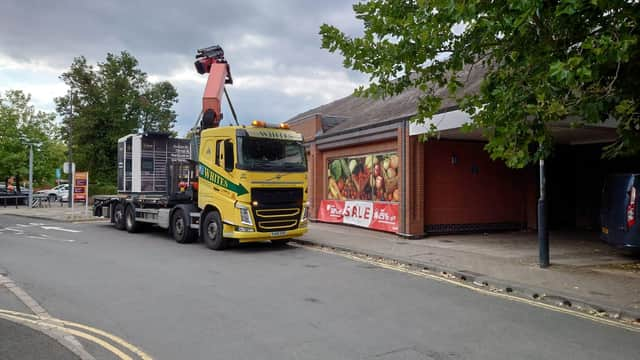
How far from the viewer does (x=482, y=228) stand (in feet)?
55.2

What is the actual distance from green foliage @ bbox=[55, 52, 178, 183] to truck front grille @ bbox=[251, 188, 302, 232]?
31818 mm

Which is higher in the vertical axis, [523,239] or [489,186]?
[489,186]

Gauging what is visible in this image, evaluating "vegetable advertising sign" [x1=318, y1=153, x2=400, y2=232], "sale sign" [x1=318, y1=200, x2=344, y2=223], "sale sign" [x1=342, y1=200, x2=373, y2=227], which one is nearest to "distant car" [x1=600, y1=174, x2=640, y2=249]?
"vegetable advertising sign" [x1=318, y1=153, x2=400, y2=232]

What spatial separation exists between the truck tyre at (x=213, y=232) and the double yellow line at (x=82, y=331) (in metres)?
6.43

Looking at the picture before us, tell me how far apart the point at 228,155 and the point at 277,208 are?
1879 millimetres

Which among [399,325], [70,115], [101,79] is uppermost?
[101,79]

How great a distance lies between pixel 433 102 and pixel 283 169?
5.34 m

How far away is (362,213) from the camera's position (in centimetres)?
1792

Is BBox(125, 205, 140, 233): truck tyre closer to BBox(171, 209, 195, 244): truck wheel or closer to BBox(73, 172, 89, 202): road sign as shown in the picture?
BBox(171, 209, 195, 244): truck wheel

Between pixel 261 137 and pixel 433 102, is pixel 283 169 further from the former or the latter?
pixel 433 102

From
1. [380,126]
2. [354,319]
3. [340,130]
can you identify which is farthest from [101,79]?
[354,319]

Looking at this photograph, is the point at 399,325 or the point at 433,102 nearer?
the point at 399,325

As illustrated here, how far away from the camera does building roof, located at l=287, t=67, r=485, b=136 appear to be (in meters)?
15.1

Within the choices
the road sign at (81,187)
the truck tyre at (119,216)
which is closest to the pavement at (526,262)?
the truck tyre at (119,216)
